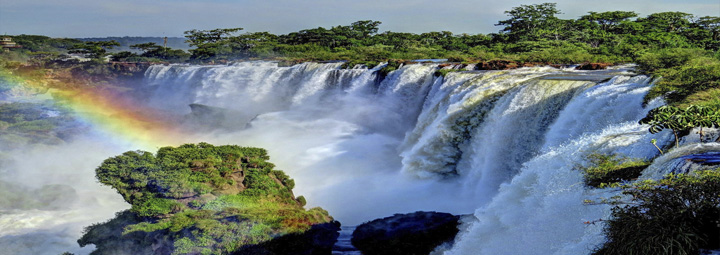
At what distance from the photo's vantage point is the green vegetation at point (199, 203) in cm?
1121

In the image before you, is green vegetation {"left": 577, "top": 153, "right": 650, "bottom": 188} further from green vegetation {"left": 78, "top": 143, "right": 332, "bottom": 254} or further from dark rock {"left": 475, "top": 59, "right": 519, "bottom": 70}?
dark rock {"left": 475, "top": 59, "right": 519, "bottom": 70}

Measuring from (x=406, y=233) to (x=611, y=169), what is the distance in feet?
18.5

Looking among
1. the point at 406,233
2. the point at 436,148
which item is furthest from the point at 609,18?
the point at 406,233

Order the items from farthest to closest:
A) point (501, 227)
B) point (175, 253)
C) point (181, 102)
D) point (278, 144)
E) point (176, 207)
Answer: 1. point (181, 102)
2. point (278, 144)
3. point (176, 207)
4. point (175, 253)
5. point (501, 227)

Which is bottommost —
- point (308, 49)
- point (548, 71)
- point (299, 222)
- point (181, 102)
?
point (299, 222)

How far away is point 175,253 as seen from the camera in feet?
35.3

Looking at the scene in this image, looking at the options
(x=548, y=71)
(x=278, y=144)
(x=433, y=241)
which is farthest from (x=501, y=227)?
(x=278, y=144)

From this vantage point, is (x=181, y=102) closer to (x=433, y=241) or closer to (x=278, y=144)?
(x=278, y=144)

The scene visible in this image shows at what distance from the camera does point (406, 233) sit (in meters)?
12.7

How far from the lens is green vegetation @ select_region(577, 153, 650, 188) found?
814 cm

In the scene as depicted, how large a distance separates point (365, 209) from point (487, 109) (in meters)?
5.25

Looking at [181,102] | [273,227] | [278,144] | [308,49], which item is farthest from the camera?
[308,49]

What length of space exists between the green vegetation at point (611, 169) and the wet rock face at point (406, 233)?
167 inches

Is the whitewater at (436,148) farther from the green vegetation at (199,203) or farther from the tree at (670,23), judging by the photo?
the tree at (670,23)
